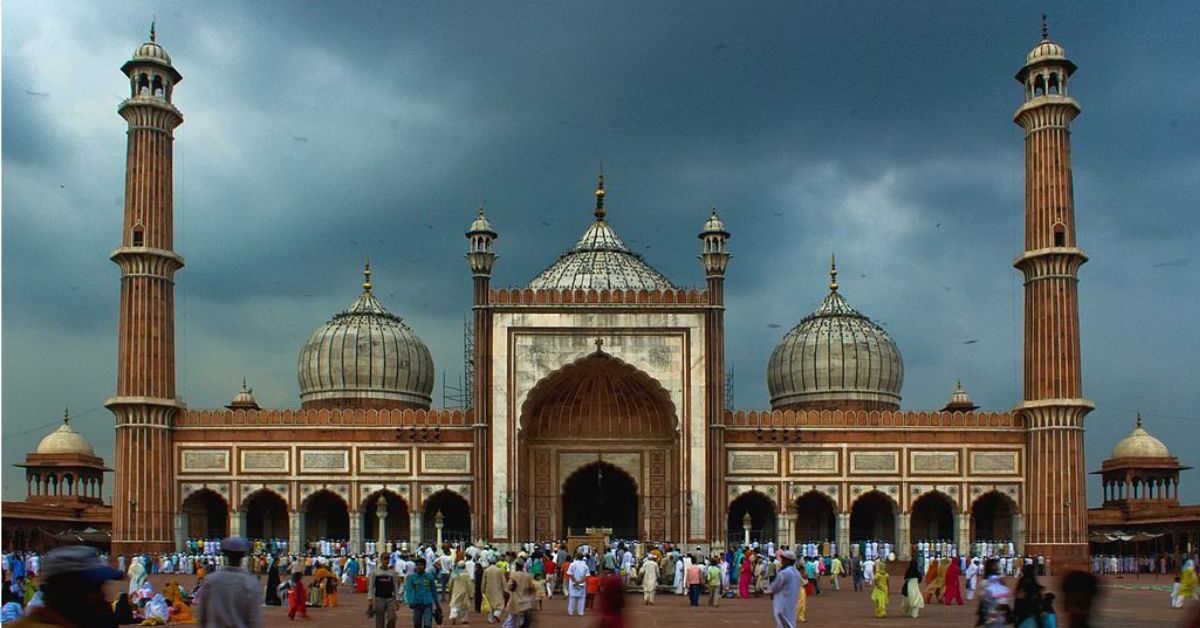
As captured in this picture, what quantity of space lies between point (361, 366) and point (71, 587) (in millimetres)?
45258

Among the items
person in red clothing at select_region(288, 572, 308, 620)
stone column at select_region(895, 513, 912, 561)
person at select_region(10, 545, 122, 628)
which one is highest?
person at select_region(10, 545, 122, 628)

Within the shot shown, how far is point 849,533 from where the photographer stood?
141 feet

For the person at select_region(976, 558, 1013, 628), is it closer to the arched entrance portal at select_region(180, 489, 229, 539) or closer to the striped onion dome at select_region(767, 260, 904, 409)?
the arched entrance portal at select_region(180, 489, 229, 539)

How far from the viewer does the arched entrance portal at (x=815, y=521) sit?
44.4m

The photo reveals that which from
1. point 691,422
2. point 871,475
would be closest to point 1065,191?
point 871,475

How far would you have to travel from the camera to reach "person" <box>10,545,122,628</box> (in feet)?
15.4

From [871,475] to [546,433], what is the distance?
32.8 feet

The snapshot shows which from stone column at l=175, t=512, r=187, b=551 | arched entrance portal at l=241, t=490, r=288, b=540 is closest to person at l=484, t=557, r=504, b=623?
stone column at l=175, t=512, r=187, b=551

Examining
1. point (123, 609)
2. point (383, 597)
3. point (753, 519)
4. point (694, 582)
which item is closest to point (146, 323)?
point (753, 519)

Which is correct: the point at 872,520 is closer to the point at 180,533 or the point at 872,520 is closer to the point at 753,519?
the point at 753,519

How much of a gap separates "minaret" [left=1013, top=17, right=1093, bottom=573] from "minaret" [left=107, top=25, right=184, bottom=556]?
25.6 metres

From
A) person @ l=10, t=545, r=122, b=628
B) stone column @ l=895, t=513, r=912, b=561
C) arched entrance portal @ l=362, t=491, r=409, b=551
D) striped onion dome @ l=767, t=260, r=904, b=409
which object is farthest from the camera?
striped onion dome @ l=767, t=260, r=904, b=409

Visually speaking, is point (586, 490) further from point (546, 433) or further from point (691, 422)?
point (691, 422)

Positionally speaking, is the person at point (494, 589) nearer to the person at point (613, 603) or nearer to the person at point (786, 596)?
the person at point (786, 596)
